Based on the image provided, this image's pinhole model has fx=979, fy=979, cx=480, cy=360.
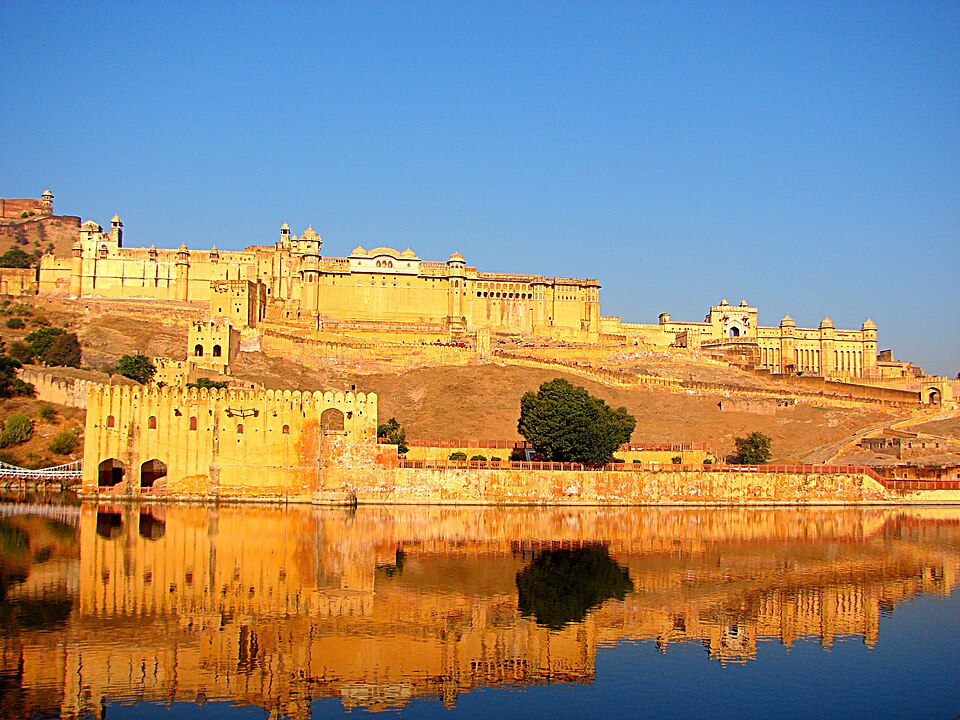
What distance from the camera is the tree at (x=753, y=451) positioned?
157ft

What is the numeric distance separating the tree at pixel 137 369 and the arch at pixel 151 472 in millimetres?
16483

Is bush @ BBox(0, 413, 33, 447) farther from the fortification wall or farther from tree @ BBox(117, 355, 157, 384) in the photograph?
the fortification wall

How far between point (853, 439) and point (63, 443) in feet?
136

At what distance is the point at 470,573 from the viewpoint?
2475 centimetres

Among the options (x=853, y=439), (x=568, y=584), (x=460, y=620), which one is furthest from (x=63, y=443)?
(x=853, y=439)

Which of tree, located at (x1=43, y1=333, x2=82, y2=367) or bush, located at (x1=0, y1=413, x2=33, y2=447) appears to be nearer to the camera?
bush, located at (x1=0, y1=413, x2=33, y2=447)

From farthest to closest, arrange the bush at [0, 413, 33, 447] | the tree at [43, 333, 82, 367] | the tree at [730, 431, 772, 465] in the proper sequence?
the tree at [43, 333, 82, 367]
the tree at [730, 431, 772, 465]
the bush at [0, 413, 33, 447]

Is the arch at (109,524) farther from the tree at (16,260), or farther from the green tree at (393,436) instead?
the tree at (16,260)

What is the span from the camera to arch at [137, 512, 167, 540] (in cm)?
2864

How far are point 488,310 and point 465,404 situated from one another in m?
27.2

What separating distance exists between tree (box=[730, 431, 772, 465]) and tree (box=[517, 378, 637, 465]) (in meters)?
7.35

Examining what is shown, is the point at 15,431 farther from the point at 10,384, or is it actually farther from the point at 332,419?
the point at 332,419

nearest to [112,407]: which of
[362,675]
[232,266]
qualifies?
[362,675]

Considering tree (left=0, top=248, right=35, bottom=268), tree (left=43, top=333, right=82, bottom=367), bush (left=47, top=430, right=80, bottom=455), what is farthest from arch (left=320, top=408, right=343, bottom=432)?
tree (left=0, top=248, right=35, bottom=268)
